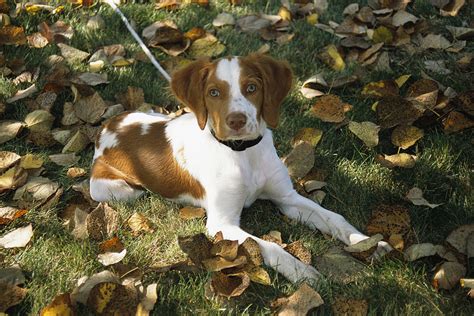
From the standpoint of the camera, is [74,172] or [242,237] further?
[74,172]

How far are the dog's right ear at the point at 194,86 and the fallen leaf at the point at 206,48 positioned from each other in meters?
1.85

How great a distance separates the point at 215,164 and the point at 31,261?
114cm

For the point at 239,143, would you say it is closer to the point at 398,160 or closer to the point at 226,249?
the point at 226,249

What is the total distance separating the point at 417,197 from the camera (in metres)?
3.70

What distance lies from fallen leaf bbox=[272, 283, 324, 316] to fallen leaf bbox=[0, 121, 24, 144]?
8.02 ft

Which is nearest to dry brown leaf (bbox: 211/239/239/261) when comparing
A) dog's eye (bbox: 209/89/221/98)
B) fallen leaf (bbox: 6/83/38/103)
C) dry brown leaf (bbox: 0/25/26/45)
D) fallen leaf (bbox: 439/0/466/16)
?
dog's eye (bbox: 209/89/221/98)

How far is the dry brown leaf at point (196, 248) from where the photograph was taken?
319 cm

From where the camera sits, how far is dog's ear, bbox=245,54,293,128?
3469 millimetres

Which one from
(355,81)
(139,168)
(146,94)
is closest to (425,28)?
(355,81)

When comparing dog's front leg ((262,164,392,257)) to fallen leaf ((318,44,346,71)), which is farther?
fallen leaf ((318,44,346,71))

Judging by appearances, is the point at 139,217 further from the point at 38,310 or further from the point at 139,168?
the point at 38,310

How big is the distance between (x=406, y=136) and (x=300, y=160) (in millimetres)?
751

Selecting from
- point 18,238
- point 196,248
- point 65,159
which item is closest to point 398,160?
point 196,248

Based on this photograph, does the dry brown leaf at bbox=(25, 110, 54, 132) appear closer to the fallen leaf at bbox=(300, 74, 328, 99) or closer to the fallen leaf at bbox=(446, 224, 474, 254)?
the fallen leaf at bbox=(300, 74, 328, 99)
